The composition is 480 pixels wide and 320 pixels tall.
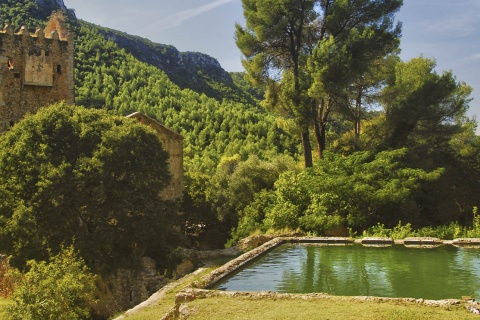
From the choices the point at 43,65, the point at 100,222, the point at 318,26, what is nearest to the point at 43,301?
the point at 100,222

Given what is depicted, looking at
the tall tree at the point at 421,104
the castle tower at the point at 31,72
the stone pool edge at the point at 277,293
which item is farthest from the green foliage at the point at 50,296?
the tall tree at the point at 421,104

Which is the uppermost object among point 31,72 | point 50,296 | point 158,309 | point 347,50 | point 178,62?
point 178,62

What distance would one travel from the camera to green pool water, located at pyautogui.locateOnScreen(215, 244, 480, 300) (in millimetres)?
8938

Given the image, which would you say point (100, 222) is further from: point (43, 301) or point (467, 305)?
point (467, 305)

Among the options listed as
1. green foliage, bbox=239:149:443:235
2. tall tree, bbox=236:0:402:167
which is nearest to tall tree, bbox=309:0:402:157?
tall tree, bbox=236:0:402:167

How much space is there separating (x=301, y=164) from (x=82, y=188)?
44.4 feet

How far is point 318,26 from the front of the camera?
2191 centimetres

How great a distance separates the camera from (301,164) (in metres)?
24.5

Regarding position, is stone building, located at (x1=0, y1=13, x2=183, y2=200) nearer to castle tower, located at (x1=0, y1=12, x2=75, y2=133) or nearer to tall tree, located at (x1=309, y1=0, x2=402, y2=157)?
castle tower, located at (x1=0, y1=12, x2=75, y2=133)

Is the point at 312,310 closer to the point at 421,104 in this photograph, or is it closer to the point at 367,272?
the point at 367,272

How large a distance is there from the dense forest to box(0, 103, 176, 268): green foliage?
0.04 m

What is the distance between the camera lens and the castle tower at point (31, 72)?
19.1 m

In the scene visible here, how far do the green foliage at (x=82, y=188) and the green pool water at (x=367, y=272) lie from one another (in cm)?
364

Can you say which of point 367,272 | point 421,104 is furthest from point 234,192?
point 367,272
